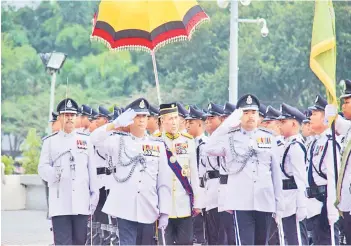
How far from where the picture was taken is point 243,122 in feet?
36.9

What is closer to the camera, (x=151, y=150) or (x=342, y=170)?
(x=342, y=170)

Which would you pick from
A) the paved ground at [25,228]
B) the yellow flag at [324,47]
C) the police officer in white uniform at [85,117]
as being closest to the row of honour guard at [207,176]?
the yellow flag at [324,47]

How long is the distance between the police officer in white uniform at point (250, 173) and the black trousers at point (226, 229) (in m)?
1.32

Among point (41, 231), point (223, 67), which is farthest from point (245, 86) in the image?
point (41, 231)

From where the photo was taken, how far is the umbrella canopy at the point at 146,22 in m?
12.3

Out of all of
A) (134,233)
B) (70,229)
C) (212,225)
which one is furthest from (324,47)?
(212,225)

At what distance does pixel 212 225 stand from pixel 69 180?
90.2 inches

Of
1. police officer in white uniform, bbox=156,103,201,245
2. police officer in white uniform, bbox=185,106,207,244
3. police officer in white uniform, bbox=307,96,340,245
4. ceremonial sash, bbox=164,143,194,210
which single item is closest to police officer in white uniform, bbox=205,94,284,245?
ceremonial sash, bbox=164,143,194,210

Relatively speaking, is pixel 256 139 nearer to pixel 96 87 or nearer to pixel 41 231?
pixel 41 231

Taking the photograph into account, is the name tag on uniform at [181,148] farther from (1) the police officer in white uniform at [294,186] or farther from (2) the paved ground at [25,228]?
(2) the paved ground at [25,228]

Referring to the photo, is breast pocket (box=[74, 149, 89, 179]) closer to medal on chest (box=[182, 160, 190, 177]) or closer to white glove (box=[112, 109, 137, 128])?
medal on chest (box=[182, 160, 190, 177])

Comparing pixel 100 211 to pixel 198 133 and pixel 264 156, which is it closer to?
pixel 198 133

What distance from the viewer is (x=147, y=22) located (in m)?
12.3

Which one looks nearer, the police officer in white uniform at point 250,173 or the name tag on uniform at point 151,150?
the name tag on uniform at point 151,150
